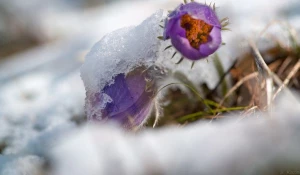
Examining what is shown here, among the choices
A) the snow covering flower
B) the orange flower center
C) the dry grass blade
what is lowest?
the dry grass blade

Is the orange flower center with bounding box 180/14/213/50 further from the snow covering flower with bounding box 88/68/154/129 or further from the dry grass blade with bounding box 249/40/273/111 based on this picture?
the dry grass blade with bounding box 249/40/273/111

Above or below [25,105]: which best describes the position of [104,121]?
below

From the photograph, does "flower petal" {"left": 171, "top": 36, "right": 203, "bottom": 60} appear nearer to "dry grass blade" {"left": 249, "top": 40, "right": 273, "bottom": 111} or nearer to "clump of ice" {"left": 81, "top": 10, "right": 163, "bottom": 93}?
"clump of ice" {"left": 81, "top": 10, "right": 163, "bottom": 93}

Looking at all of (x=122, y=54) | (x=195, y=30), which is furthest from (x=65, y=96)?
(x=195, y=30)

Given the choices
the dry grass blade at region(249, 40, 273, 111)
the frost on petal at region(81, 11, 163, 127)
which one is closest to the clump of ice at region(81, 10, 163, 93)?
the frost on petal at region(81, 11, 163, 127)

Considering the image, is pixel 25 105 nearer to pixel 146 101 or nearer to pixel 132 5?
pixel 146 101

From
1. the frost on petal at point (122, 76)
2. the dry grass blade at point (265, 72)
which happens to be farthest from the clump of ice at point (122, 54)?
the dry grass blade at point (265, 72)

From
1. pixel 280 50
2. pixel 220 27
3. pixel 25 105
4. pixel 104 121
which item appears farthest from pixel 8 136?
pixel 280 50

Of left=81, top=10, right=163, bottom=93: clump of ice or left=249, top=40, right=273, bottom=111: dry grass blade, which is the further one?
left=249, top=40, right=273, bottom=111: dry grass blade

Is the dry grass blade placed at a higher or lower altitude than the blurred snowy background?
lower
